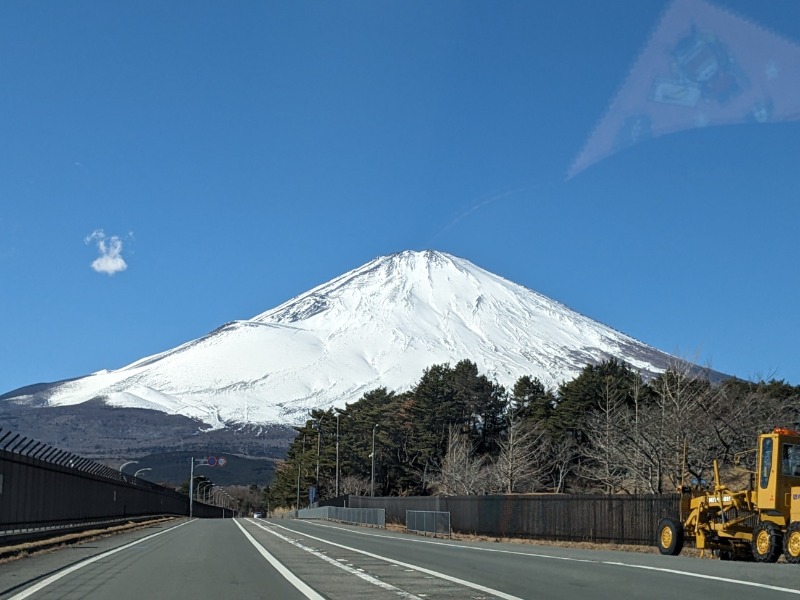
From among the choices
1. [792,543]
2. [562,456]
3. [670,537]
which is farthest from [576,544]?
[562,456]

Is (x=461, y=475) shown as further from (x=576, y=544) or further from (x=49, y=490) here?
(x=49, y=490)

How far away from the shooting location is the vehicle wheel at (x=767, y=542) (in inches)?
797

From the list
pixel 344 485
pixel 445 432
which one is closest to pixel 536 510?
pixel 445 432

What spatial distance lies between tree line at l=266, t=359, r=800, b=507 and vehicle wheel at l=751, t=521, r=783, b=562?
4037mm

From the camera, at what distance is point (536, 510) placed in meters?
34.3

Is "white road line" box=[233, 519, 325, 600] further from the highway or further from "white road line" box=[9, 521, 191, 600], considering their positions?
"white road line" box=[9, 521, 191, 600]

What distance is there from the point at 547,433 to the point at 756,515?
5354 cm

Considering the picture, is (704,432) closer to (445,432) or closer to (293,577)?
(293,577)

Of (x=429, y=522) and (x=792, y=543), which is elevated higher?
(x=792, y=543)

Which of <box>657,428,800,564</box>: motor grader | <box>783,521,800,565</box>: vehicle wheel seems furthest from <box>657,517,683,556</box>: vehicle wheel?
<box>783,521,800,565</box>: vehicle wheel

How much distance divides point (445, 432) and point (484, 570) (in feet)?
244

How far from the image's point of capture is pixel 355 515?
2414 inches

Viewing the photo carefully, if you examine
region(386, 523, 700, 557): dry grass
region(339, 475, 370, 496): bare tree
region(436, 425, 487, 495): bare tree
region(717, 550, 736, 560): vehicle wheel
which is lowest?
region(339, 475, 370, 496): bare tree

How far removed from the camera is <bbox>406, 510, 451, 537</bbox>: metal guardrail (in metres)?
41.2
